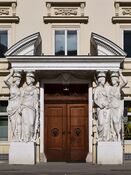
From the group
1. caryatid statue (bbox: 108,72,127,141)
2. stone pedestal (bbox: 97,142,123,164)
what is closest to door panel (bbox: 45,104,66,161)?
stone pedestal (bbox: 97,142,123,164)

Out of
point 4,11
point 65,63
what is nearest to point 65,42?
point 65,63

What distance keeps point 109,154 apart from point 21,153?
135 inches

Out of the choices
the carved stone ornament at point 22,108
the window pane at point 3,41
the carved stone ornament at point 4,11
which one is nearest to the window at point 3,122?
the carved stone ornament at point 22,108

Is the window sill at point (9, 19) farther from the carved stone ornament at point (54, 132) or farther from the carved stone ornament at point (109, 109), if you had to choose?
the carved stone ornament at point (54, 132)

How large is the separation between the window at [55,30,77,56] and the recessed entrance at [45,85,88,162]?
1486mm

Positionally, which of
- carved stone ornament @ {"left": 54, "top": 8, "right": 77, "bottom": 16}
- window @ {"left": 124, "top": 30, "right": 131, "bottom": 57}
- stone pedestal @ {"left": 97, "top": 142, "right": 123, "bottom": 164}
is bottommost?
stone pedestal @ {"left": 97, "top": 142, "right": 123, "bottom": 164}

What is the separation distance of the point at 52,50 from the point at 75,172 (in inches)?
265

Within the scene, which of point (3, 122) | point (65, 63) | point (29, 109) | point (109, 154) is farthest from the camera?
point (3, 122)

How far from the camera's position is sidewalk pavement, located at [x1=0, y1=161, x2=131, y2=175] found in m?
21.1

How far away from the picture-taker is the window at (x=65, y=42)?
26.5 meters

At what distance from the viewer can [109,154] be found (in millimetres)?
24625

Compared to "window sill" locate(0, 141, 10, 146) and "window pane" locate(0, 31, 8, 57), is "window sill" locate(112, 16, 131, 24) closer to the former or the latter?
"window pane" locate(0, 31, 8, 57)

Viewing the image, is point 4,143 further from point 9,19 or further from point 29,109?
point 9,19

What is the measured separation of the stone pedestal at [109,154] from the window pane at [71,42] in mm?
4315
